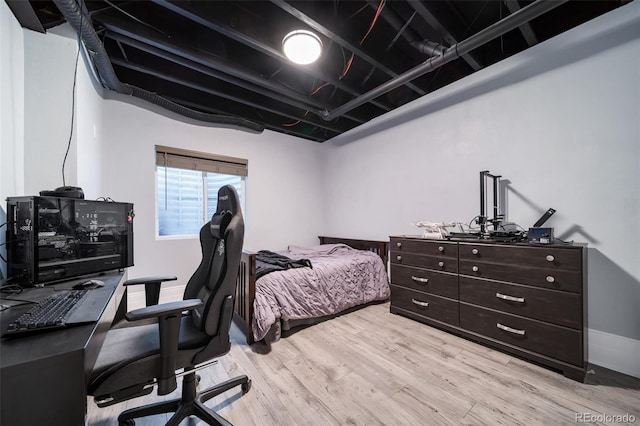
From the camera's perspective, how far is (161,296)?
313 centimetres

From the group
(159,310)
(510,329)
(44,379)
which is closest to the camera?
(44,379)

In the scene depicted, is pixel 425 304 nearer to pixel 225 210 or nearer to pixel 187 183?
pixel 225 210

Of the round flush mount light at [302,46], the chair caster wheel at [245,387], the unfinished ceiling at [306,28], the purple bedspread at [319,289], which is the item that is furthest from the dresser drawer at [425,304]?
the round flush mount light at [302,46]

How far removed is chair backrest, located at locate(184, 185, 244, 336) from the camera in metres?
1.23

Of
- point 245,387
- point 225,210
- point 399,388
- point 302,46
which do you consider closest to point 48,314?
point 225,210

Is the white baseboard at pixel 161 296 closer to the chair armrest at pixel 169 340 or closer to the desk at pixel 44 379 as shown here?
the chair armrest at pixel 169 340

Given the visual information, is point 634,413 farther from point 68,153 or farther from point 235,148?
point 235,148

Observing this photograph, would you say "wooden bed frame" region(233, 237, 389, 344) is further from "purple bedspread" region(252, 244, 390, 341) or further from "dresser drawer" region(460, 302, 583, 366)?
"dresser drawer" region(460, 302, 583, 366)

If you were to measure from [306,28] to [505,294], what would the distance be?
9.37ft

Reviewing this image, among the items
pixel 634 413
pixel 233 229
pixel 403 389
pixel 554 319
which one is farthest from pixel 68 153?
pixel 634 413

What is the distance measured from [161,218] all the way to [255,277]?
1.89 metres

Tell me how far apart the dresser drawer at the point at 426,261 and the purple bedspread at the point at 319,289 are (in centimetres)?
48

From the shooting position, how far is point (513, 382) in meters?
1.71

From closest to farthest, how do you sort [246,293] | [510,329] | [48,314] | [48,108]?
[48,314] < [48,108] < [510,329] < [246,293]
